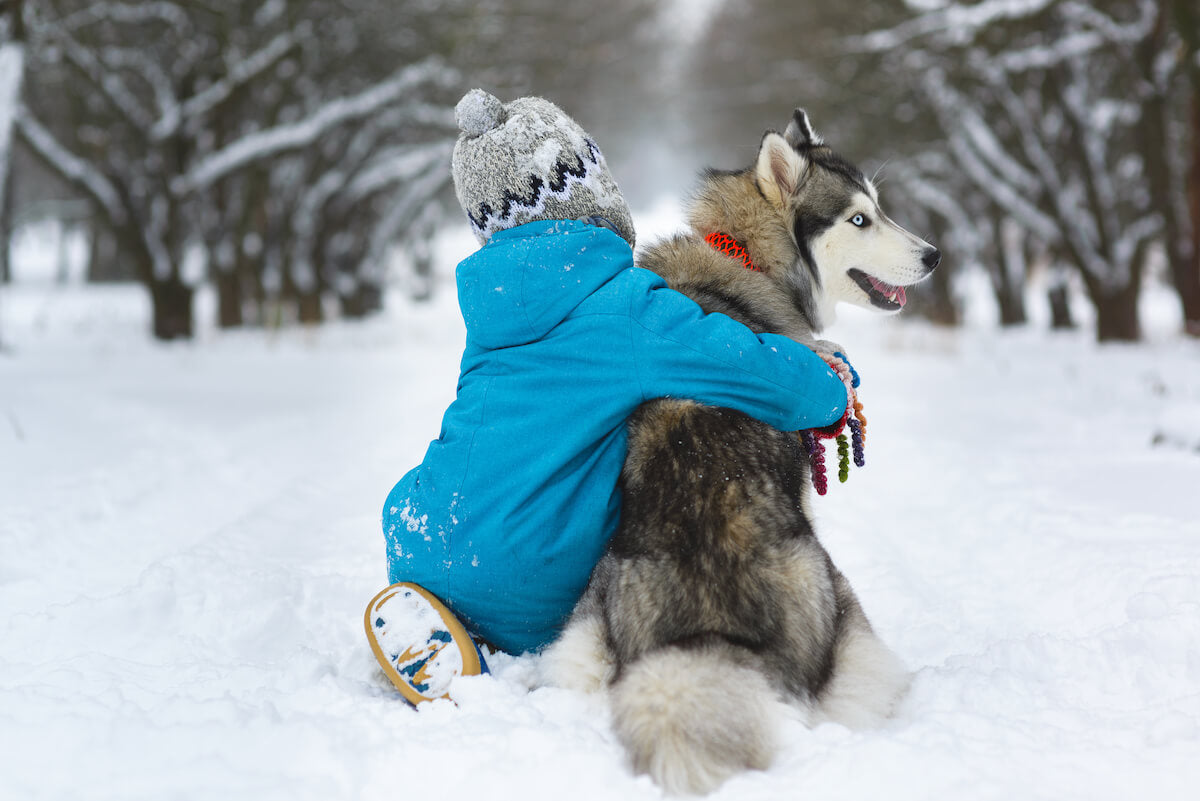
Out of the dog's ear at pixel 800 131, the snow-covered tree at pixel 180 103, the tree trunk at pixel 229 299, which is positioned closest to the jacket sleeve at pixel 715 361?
the dog's ear at pixel 800 131

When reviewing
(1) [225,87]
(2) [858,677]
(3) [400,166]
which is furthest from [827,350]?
(3) [400,166]

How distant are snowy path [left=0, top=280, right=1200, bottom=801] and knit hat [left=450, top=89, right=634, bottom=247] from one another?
1.51 metres

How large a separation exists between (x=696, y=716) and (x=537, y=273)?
1.34 metres

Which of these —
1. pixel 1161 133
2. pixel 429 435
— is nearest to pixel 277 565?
pixel 429 435

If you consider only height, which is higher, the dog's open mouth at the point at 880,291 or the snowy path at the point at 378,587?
the dog's open mouth at the point at 880,291

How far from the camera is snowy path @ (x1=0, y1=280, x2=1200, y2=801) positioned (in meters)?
2.23

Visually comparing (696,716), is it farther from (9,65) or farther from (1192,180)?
(1192,180)

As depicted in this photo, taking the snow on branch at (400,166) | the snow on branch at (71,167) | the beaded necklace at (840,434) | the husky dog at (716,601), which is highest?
the snow on branch at (400,166)

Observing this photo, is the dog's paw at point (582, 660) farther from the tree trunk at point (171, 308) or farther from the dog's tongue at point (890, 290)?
the tree trunk at point (171, 308)

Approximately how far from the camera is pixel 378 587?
4.09 m

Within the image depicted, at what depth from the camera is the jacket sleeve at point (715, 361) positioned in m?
2.60

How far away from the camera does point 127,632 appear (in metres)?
3.39

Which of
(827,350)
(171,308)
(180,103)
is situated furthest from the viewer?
(171,308)

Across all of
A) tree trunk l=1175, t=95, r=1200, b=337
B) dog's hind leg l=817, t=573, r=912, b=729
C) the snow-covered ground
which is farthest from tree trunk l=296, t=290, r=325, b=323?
dog's hind leg l=817, t=573, r=912, b=729
